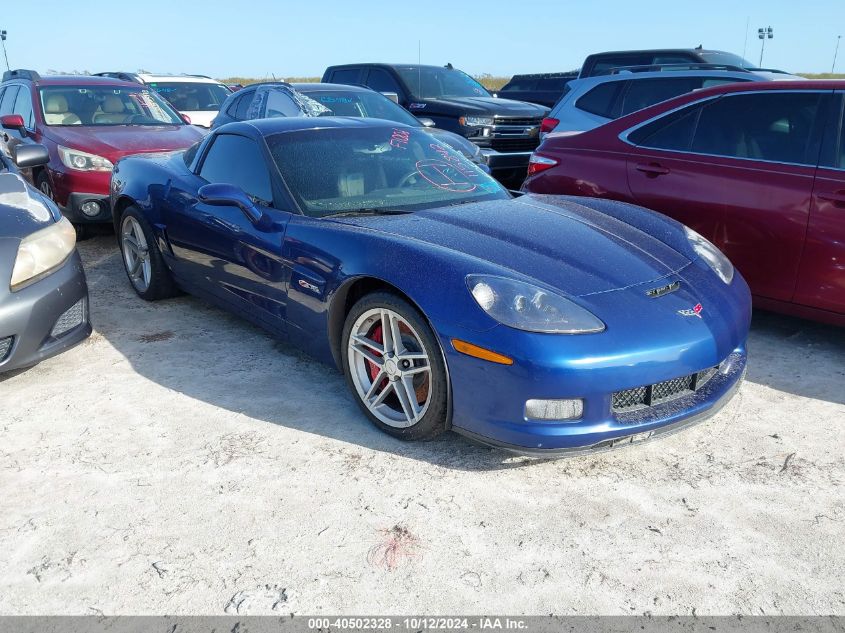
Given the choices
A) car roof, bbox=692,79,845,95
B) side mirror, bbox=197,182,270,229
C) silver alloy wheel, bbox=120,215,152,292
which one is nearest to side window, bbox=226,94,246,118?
silver alloy wheel, bbox=120,215,152,292

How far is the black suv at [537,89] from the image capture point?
15.2 m

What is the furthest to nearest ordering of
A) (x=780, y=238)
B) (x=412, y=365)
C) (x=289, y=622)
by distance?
(x=780, y=238) < (x=412, y=365) < (x=289, y=622)

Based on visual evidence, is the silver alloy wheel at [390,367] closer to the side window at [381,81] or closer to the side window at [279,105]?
the side window at [279,105]

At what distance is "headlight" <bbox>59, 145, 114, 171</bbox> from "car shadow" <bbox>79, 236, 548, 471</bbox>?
188cm

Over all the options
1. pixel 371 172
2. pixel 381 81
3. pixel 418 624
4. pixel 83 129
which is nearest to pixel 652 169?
pixel 371 172

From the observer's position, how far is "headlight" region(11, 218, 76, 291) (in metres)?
3.79

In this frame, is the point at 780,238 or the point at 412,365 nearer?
the point at 412,365

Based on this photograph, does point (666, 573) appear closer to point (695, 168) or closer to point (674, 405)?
point (674, 405)

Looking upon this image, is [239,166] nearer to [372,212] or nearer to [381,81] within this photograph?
[372,212]

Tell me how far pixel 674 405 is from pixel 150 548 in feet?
6.72

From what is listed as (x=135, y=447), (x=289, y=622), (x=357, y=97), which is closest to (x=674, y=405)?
(x=289, y=622)

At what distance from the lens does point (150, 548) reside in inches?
103

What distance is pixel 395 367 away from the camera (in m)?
3.27

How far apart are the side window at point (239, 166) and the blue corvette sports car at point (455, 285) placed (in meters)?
0.01
